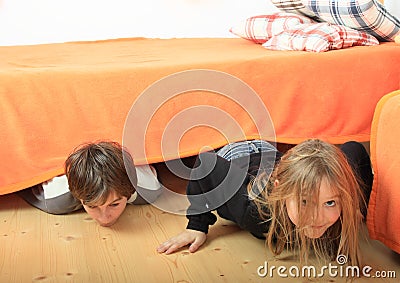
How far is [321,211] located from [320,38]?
32.6 inches

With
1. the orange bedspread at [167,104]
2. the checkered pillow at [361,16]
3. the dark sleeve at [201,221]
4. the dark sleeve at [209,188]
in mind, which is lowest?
the dark sleeve at [201,221]

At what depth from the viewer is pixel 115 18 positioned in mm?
2871

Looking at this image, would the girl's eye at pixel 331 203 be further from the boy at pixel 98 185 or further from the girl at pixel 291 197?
the boy at pixel 98 185

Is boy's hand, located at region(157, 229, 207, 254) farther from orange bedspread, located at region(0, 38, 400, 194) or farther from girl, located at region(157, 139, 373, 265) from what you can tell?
orange bedspread, located at region(0, 38, 400, 194)

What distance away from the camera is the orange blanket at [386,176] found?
4.67ft

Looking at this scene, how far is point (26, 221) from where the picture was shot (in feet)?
5.72

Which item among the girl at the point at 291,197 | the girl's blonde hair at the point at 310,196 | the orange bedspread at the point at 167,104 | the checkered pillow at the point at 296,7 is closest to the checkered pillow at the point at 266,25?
the checkered pillow at the point at 296,7

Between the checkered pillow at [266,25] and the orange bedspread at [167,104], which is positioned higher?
the checkered pillow at [266,25]

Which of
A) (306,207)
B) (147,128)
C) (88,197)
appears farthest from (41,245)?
(306,207)

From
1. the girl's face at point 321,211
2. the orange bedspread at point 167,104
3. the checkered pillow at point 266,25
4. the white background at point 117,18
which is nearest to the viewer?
the girl's face at point 321,211

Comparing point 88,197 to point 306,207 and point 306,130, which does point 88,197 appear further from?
point 306,130

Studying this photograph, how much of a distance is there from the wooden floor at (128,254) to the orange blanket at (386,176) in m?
0.07

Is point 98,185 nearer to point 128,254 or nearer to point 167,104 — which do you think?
point 128,254

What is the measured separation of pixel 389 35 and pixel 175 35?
1.11 metres
